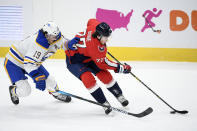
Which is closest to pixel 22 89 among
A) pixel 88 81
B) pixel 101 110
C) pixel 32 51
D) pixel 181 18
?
pixel 32 51

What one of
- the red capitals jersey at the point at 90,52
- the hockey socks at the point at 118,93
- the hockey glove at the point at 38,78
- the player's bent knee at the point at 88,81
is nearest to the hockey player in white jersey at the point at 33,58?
the hockey glove at the point at 38,78

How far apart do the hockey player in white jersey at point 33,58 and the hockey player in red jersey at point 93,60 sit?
0.19 meters

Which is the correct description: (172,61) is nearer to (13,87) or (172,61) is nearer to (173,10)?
(173,10)

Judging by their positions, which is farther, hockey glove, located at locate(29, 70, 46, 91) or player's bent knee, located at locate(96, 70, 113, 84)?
player's bent knee, located at locate(96, 70, 113, 84)

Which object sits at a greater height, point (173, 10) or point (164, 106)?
point (173, 10)

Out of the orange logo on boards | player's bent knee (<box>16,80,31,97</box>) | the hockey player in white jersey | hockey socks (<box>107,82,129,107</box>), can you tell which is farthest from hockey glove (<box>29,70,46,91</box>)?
the orange logo on boards

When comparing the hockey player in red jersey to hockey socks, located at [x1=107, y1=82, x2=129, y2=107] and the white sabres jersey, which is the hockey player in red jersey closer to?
hockey socks, located at [x1=107, y1=82, x2=129, y2=107]

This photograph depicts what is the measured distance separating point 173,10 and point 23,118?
16.2 feet

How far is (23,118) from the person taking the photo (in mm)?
2502

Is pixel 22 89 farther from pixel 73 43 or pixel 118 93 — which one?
pixel 118 93

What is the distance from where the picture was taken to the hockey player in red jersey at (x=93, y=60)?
2.60 metres

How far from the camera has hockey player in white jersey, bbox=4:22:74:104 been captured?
8.48ft

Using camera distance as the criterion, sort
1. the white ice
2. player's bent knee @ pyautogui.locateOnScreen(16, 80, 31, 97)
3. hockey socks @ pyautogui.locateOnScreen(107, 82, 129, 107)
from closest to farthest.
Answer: the white ice < player's bent knee @ pyautogui.locateOnScreen(16, 80, 31, 97) < hockey socks @ pyautogui.locateOnScreen(107, 82, 129, 107)

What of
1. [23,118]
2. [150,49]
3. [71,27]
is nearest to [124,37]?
[150,49]
